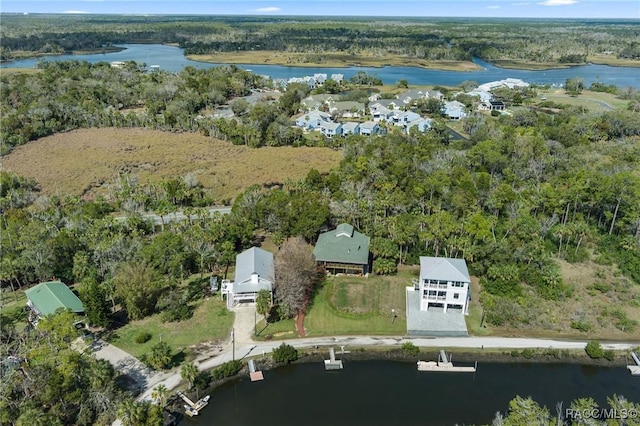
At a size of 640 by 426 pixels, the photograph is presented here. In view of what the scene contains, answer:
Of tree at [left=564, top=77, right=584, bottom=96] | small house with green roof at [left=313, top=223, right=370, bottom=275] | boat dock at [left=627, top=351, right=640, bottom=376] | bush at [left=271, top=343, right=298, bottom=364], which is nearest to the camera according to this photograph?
boat dock at [left=627, top=351, right=640, bottom=376]

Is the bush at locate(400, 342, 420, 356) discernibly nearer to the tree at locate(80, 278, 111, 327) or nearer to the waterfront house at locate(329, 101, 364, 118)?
the tree at locate(80, 278, 111, 327)

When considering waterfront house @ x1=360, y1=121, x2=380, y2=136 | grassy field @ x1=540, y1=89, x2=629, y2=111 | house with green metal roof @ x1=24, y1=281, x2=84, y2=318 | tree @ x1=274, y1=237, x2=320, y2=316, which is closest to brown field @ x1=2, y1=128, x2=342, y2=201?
waterfront house @ x1=360, y1=121, x2=380, y2=136

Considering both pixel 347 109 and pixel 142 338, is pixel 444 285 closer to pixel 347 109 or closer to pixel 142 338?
pixel 142 338

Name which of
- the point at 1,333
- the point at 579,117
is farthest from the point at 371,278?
the point at 579,117

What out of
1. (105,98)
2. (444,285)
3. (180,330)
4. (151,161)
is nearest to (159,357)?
(180,330)

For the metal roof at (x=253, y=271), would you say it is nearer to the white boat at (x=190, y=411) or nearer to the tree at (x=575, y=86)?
the white boat at (x=190, y=411)

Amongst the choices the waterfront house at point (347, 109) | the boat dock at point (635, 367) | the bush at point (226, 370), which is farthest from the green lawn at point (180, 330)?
the waterfront house at point (347, 109)
